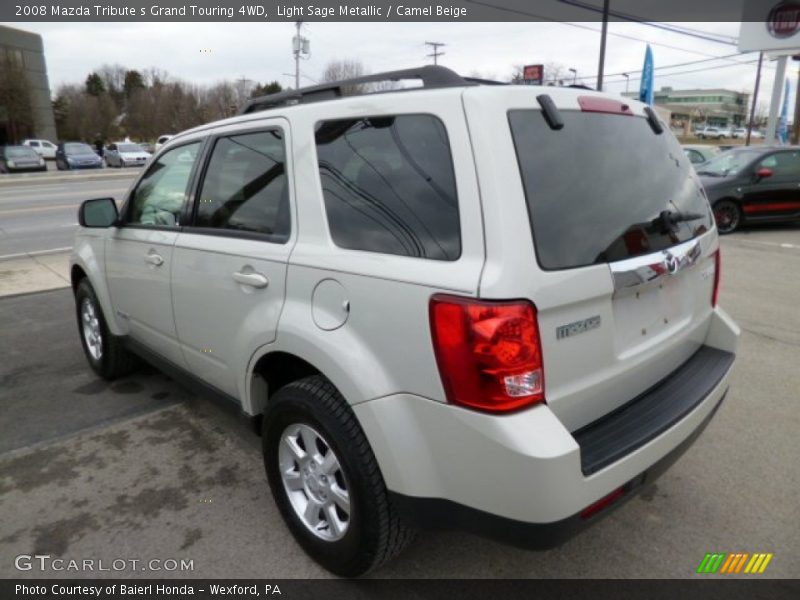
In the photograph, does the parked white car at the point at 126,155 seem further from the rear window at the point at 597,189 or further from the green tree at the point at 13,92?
the rear window at the point at 597,189

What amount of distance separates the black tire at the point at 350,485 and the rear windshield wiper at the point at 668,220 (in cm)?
140

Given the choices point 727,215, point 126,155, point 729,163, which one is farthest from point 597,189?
point 126,155

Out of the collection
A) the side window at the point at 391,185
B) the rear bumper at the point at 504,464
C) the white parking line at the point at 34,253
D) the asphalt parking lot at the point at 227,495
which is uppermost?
the side window at the point at 391,185

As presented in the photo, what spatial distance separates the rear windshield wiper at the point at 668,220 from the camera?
7.61 feet

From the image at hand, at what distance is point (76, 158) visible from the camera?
3316cm

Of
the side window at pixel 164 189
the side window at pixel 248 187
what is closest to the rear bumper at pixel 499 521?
the side window at pixel 248 187

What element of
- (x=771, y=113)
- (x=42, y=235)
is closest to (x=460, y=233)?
(x=42, y=235)

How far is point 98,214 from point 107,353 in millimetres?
1045

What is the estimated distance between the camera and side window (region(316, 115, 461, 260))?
1.94 metres

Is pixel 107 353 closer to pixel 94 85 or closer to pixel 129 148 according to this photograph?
pixel 129 148

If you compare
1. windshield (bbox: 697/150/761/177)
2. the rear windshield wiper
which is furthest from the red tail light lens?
windshield (bbox: 697/150/761/177)

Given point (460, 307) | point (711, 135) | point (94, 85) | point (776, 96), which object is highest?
point (94, 85)

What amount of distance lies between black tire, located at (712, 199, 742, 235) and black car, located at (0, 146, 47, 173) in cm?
3334

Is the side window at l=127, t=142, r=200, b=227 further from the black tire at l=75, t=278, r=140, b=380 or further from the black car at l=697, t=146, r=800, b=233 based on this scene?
the black car at l=697, t=146, r=800, b=233
